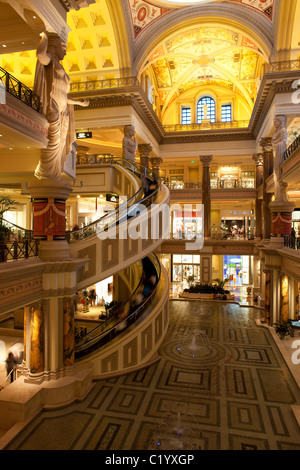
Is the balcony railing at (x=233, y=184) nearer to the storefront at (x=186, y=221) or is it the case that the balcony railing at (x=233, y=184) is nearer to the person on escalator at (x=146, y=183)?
the storefront at (x=186, y=221)

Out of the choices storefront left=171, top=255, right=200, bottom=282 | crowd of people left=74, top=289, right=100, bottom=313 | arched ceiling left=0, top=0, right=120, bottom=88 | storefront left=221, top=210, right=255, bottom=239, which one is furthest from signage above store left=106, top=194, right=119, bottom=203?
storefront left=221, top=210, right=255, bottom=239

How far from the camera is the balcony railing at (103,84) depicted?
50.2ft

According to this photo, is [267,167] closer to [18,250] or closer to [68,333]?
[68,333]

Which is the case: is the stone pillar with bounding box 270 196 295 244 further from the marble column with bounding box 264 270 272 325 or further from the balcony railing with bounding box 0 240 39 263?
the balcony railing with bounding box 0 240 39 263

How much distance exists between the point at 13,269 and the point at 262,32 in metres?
15.0

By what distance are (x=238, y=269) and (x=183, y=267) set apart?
4090 mm

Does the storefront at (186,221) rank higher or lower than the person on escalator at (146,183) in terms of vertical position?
lower

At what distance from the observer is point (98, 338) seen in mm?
8969

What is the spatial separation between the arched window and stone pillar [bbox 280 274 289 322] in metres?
14.2

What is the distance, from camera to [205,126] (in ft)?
72.1

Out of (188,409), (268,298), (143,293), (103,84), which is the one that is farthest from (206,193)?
(188,409)

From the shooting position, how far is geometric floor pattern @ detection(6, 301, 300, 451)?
223 inches

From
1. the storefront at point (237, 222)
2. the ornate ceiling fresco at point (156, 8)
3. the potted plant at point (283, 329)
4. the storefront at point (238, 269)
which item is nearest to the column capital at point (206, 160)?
the storefront at point (237, 222)

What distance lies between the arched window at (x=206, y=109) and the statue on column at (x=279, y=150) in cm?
1003
